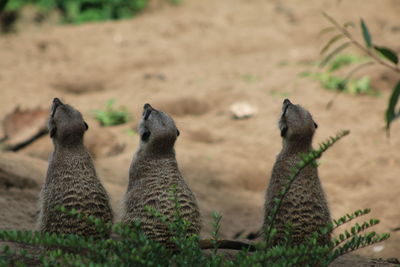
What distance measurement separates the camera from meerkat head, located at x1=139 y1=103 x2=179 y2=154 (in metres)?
2.95

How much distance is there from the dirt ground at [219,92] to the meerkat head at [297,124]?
43.8 inches

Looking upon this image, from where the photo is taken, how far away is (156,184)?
108 inches

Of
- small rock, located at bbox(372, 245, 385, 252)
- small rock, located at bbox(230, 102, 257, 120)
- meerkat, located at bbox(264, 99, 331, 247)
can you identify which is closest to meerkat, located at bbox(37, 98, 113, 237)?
meerkat, located at bbox(264, 99, 331, 247)

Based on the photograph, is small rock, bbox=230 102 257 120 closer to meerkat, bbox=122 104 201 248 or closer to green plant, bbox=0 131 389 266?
meerkat, bbox=122 104 201 248

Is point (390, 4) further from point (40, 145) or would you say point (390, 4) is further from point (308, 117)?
point (308, 117)

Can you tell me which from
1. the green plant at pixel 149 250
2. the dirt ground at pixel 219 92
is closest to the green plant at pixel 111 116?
the dirt ground at pixel 219 92

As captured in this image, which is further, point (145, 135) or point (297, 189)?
point (145, 135)

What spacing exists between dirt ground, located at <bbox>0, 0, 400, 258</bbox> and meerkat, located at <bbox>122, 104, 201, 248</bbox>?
944 millimetres

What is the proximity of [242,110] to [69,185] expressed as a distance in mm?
4109

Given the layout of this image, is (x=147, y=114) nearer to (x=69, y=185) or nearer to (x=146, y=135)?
(x=146, y=135)

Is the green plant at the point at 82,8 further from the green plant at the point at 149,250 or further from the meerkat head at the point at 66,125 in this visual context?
the green plant at the point at 149,250

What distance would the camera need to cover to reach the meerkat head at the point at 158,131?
2.95m

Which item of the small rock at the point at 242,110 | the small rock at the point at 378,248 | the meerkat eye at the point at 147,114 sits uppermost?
the small rock at the point at 242,110

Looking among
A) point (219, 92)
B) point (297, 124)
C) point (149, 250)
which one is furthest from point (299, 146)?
point (219, 92)
